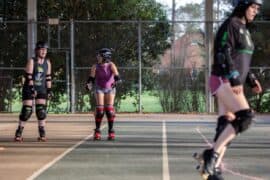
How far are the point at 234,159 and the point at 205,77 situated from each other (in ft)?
50.3

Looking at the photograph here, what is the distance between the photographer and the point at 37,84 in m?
14.0

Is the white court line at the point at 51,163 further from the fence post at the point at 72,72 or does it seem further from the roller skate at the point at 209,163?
the fence post at the point at 72,72

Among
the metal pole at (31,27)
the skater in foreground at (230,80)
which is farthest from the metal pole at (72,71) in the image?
the skater in foreground at (230,80)

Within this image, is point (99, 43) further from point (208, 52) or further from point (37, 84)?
point (37, 84)

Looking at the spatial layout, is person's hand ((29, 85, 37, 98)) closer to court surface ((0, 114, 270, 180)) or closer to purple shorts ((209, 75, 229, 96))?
court surface ((0, 114, 270, 180))

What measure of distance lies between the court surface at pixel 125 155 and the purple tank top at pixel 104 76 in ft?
4.06

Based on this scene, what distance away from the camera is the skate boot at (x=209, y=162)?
7.57 m

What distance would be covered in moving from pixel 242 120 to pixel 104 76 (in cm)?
706

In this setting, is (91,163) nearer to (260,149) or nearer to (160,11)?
(260,149)

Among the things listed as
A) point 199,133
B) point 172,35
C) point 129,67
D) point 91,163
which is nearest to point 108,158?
point 91,163

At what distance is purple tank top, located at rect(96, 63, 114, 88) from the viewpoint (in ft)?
47.3

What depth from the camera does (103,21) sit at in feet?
87.8

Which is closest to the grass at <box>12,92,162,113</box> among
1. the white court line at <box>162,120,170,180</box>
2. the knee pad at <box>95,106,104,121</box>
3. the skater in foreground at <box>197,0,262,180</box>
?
the white court line at <box>162,120,170,180</box>

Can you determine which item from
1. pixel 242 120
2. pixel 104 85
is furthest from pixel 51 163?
pixel 104 85
